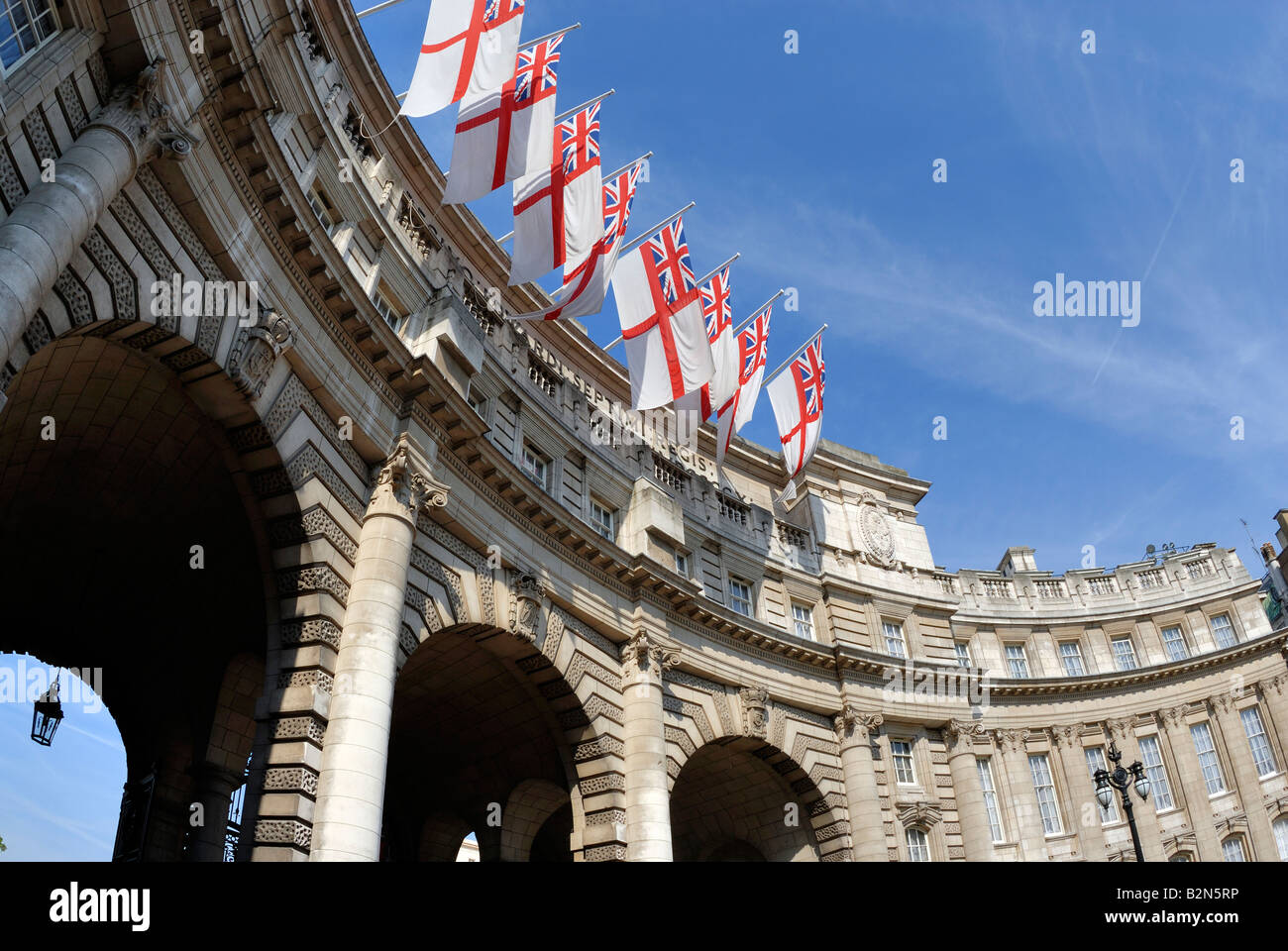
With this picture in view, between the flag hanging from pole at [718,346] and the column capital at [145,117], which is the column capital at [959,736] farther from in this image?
the column capital at [145,117]

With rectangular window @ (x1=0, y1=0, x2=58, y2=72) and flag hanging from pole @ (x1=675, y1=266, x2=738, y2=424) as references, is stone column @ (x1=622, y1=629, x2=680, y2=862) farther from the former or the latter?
rectangular window @ (x1=0, y1=0, x2=58, y2=72)

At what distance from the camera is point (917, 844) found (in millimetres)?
30266

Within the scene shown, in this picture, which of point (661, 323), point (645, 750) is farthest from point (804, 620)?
point (661, 323)

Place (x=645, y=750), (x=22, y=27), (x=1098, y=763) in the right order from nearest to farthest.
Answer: (x=22, y=27) → (x=645, y=750) → (x=1098, y=763)

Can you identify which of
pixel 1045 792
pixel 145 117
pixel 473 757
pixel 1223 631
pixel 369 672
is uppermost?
pixel 1223 631

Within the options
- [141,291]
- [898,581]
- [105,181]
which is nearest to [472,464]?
[141,291]

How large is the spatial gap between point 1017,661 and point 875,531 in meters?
8.69

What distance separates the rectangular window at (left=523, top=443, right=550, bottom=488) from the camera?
2555cm

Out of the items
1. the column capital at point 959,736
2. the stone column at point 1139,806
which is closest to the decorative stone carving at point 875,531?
the column capital at point 959,736

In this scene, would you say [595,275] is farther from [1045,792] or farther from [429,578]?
[1045,792]

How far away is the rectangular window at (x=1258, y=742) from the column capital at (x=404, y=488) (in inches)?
1441

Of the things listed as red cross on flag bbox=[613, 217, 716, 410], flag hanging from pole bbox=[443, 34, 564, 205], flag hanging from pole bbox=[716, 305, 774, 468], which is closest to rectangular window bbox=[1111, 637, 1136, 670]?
flag hanging from pole bbox=[716, 305, 774, 468]

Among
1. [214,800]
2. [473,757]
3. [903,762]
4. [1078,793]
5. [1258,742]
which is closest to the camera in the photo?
[214,800]
